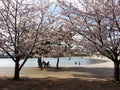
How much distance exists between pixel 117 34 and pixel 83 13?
2347 mm

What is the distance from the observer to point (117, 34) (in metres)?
15.8

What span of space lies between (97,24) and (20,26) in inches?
196

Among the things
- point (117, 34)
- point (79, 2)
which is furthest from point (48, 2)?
point (117, 34)

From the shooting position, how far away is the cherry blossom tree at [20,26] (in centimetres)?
1720

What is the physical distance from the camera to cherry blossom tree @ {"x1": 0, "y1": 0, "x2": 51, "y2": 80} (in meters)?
17.2

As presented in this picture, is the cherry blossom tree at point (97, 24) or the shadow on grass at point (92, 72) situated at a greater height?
the cherry blossom tree at point (97, 24)

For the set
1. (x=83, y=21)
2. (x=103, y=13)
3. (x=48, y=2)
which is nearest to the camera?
(x=103, y=13)

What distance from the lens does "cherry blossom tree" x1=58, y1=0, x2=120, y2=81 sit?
15453 mm

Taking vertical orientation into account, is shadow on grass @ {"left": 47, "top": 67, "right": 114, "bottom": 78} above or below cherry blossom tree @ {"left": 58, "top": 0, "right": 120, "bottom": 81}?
below

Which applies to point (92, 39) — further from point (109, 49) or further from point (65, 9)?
point (65, 9)

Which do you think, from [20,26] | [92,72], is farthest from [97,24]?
[92,72]

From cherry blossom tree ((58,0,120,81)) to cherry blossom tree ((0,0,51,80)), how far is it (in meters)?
2.03

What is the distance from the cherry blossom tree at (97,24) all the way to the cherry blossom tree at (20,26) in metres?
2.03

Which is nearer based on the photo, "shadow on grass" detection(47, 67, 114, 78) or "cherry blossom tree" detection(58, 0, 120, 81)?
"cherry blossom tree" detection(58, 0, 120, 81)
